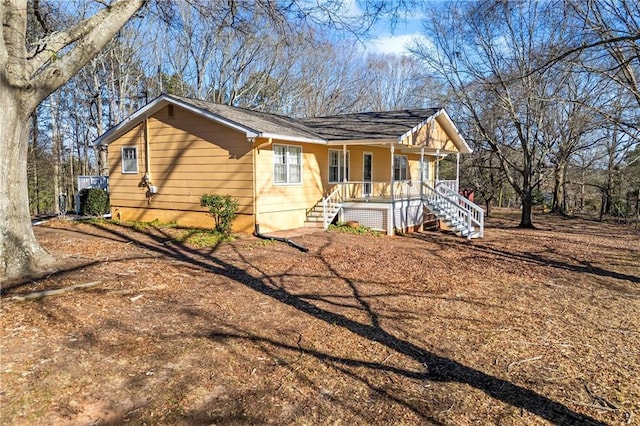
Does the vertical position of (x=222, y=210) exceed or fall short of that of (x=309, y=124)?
it falls short

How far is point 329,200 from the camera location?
1433cm

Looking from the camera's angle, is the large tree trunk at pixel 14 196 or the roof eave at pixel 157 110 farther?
the roof eave at pixel 157 110

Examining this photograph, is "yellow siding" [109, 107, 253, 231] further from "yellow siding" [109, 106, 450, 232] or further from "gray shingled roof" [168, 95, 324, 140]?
"gray shingled roof" [168, 95, 324, 140]

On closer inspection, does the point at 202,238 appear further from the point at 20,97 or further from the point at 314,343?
the point at 314,343

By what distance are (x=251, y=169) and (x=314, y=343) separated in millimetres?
8005

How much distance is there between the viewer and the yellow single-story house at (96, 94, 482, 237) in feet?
39.7

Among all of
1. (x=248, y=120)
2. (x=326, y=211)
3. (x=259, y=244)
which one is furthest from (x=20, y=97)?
(x=326, y=211)

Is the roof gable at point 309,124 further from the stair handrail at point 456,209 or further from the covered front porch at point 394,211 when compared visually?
the stair handrail at point 456,209

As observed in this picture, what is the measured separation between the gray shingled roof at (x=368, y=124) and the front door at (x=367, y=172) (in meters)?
1.46

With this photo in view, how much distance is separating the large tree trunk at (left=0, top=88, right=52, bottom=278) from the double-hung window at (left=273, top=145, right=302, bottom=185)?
7091 millimetres

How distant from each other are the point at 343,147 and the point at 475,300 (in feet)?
33.1

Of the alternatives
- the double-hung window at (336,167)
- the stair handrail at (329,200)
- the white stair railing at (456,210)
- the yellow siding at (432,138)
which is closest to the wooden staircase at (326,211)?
the stair handrail at (329,200)

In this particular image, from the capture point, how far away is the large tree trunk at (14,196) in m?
5.99

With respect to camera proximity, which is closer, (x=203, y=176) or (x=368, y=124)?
(x=203, y=176)
